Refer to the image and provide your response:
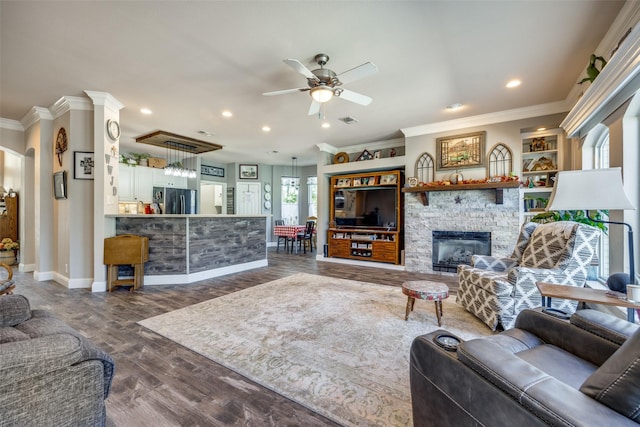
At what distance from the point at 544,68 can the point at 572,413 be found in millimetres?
3731

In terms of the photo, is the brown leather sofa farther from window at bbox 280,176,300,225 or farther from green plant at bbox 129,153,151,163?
window at bbox 280,176,300,225

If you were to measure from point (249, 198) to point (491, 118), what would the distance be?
6.95 meters

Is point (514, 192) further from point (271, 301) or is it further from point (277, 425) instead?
point (277, 425)

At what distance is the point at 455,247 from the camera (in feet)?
16.7

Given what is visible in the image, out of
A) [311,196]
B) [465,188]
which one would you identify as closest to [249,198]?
[311,196]

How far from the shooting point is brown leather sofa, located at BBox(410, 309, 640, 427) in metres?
0.74

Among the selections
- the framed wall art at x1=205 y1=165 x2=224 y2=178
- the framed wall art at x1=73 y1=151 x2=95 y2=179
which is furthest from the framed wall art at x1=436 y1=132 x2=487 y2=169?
the framed wall art at x1=205 y1=165 x2=224 y2=178

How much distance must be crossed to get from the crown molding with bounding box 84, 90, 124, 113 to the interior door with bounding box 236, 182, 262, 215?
4.87 m

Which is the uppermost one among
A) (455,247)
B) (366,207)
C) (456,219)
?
(366,207)

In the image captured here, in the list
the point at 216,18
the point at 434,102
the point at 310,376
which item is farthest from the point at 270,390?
the point at 434,102

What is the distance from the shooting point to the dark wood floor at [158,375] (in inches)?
60.6

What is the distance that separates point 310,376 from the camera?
1909mm

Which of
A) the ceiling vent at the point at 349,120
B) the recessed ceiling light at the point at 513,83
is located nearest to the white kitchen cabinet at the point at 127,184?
the ceiling vent at the point at 349,120

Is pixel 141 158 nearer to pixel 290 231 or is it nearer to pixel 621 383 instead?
pixel 290 231
